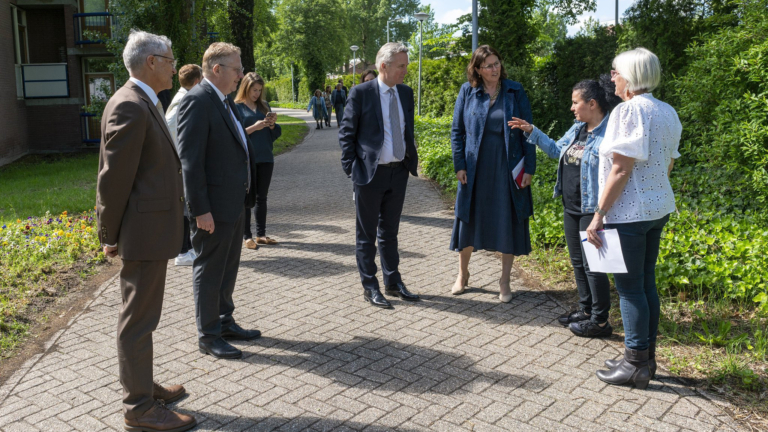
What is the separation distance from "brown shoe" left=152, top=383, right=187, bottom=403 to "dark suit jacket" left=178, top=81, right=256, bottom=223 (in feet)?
3.47

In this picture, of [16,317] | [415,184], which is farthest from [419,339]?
[415,184]

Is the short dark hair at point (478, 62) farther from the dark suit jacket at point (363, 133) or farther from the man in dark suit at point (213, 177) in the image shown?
the man in dark suit at point (213, 177)

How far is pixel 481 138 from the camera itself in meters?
5.38

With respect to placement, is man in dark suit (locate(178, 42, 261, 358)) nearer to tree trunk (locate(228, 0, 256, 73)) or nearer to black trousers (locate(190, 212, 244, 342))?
black trousers (locate(190, 212, 244, 342))

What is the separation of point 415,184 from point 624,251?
8608 millimetres

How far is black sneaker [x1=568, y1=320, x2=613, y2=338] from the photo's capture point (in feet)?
15.4

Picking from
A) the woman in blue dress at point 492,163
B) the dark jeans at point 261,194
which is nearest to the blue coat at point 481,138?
the woman in blue dress at point 492,163

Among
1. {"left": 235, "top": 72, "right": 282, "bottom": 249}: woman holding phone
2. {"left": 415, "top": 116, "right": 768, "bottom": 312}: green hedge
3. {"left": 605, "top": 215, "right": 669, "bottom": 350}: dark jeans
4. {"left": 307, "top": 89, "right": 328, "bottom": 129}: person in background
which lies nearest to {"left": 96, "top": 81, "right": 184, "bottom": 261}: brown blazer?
{"left": 605, "top": 215, "right": 669, "bottom": 350}: dark jeans

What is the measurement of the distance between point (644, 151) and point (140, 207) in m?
2.68

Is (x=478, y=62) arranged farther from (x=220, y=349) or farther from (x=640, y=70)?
(x=220, y=349)

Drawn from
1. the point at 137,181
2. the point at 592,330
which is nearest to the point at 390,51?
the point at 137,181

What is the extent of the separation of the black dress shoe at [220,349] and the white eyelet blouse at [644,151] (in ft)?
8.42

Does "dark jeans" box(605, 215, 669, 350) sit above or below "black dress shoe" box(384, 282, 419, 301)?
above

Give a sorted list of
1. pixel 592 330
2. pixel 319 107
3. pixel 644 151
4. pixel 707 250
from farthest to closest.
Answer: pixel 319 107
pixel 707 250
pixel 592 330
pixel 644 151
